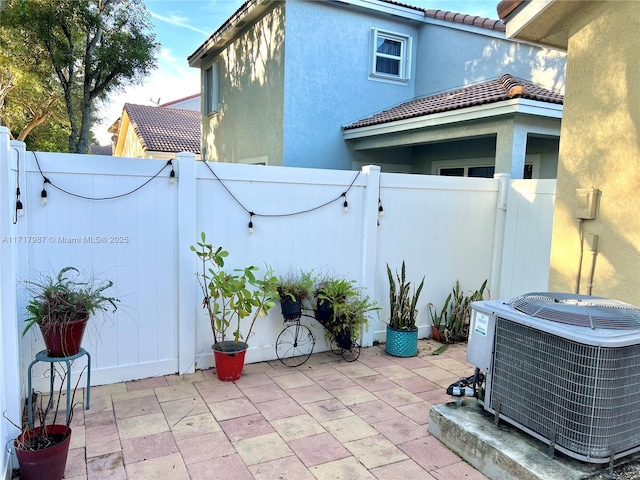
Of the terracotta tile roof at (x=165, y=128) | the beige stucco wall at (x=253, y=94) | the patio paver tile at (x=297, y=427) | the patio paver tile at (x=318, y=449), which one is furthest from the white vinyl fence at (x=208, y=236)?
the terracotta tile roof at (x=165, y=128)

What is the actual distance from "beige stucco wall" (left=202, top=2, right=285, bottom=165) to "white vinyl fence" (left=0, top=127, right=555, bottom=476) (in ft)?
14.7

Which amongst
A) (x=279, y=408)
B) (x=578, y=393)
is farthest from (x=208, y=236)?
(x=578, y=393)

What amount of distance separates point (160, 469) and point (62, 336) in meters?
1.06

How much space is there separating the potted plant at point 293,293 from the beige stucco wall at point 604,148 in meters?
2.26

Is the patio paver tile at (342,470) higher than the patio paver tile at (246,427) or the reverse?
Answer: higher

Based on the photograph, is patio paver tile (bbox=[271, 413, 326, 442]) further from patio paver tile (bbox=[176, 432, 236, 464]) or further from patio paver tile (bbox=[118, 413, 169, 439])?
patio paver tile (bbox=[118, 413, 169, 439])

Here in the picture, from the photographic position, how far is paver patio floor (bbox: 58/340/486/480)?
2732 millimetres

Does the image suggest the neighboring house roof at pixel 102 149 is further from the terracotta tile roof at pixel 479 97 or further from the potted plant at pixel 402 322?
the potted plant at pixel 402 322

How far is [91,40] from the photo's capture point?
9.50 meters

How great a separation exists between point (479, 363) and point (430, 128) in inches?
218

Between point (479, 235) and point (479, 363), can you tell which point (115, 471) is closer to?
point (479, 363)

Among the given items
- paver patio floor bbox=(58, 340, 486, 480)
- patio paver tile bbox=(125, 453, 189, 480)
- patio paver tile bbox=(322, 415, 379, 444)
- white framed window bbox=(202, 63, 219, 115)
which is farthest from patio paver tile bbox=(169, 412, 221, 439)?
white framed window bbox=(202, 63, 219, 115)

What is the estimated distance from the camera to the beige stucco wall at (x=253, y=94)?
29.5ft

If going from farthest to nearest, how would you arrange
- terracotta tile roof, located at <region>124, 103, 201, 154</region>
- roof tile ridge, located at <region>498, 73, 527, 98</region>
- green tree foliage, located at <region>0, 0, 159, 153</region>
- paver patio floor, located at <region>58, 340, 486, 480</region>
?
1. terracotta tile roof, located at <region>124, 103, 201, 154</region>
2. green tree foliage, located at <region>0, 0, 159, 153</region>
3. roof tile ridge, located at <region>498, 73, 527, 98</region>
4. paver patio floor, located at <region>58, 340, 486, 480</region>
